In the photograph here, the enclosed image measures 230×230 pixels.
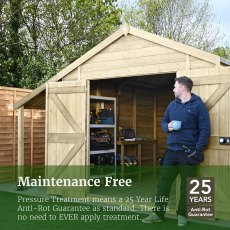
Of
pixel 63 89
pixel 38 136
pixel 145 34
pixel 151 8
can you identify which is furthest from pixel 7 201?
pixel 151 8

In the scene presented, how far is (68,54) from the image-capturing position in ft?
49.4

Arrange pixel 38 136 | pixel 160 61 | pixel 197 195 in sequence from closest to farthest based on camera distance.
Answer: pixel 197 195
pixel 160 61
pixel 38 136

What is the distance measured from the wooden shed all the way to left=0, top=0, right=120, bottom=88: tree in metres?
5.28

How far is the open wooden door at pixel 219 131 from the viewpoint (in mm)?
5383

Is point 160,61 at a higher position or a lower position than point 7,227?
higher

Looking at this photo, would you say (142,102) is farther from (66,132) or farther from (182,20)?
(182,20)

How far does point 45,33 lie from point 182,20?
343 inches

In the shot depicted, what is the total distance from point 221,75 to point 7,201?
4.02 meters

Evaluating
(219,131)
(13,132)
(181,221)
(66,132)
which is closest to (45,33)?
(13,132)

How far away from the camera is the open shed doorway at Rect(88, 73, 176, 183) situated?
934 cm

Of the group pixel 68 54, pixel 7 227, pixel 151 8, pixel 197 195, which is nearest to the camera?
pixel 7 227

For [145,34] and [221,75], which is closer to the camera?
[221,75]

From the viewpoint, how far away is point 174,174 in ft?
17.1

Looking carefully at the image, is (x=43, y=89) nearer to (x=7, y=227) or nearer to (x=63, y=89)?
(x=63, y=89)
